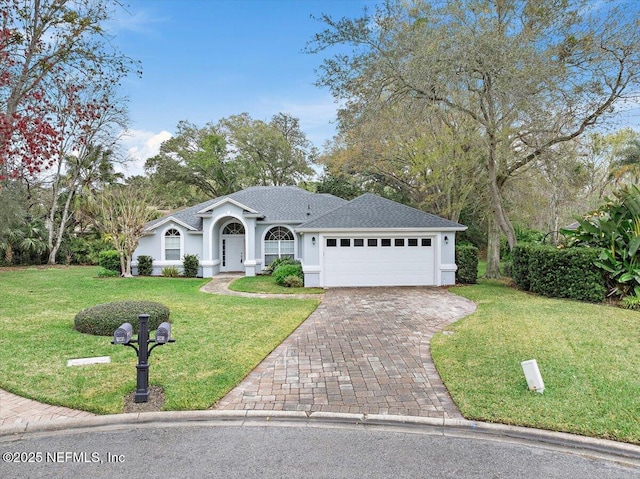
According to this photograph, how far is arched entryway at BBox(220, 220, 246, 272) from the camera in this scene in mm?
19297

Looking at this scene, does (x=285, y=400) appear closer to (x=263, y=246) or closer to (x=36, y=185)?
(x=263, y=246)

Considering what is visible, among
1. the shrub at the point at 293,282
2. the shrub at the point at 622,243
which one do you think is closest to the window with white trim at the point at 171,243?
the shrub at the point at 293,282

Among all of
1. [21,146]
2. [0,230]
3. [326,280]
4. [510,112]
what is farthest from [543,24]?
[0,230]

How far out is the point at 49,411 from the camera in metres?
4.50

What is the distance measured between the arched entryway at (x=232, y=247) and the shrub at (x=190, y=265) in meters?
1.78

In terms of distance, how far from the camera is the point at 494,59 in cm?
1079

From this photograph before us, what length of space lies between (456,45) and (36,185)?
88.6 feet

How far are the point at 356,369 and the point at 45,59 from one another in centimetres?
964

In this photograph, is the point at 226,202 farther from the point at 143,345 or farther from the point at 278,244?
the point at 143,345

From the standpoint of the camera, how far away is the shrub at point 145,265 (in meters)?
17.9

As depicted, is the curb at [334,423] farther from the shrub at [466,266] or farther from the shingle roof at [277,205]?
the shingle roof at [277,205]

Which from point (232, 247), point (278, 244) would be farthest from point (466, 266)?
point (232, 247)

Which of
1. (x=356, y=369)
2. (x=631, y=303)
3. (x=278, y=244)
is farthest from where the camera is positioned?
(x=278, y=244)

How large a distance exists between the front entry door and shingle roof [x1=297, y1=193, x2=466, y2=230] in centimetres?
593
